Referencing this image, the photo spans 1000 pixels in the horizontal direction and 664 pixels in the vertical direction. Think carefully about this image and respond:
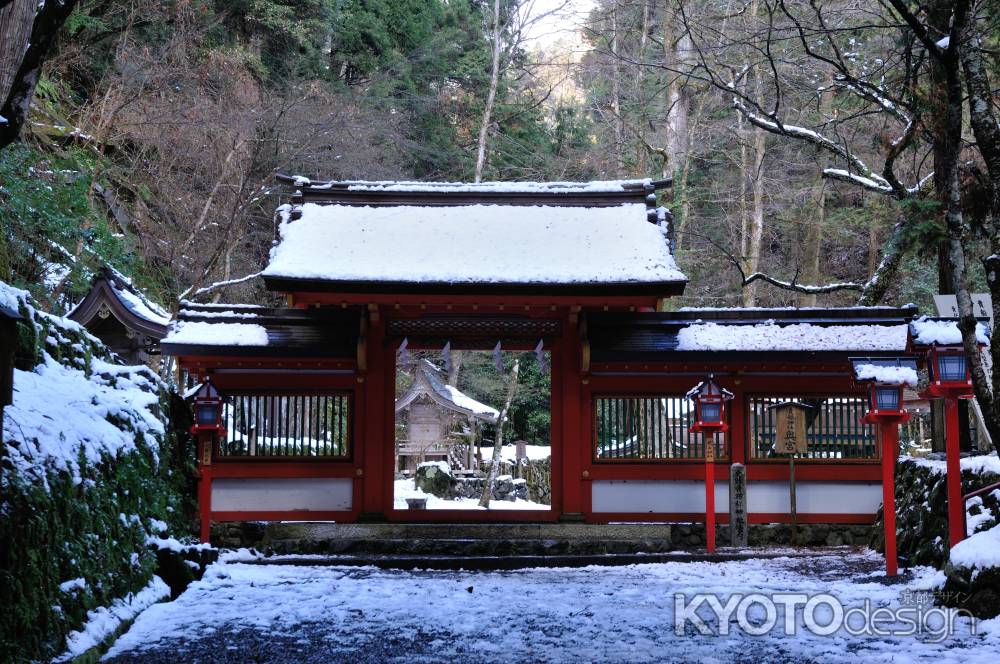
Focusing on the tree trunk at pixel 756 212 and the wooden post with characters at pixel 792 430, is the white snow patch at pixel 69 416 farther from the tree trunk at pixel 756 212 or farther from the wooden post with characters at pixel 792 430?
the tree trunk at pixel 756 212

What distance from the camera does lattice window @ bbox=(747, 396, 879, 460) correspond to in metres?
13.1

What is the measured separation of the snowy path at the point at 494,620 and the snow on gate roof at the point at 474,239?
3843 mm

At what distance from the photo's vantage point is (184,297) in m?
17.6

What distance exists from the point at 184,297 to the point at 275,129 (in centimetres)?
525

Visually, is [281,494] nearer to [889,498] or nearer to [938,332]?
[889,498]

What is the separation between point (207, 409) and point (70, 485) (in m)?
5.04

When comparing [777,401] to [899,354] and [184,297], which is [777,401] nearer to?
[899,354]

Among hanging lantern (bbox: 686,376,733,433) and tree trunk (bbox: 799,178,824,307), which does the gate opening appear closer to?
tree trunk (bbox: 799,178,824,307)

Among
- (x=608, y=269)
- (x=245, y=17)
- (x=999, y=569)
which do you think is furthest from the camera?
(x=245, y=17)

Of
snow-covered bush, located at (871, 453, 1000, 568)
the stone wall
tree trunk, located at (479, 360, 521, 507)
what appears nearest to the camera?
snow-covered bush, located at (871, 453, 1000, 568)

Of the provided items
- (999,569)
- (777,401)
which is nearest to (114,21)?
(777,401)

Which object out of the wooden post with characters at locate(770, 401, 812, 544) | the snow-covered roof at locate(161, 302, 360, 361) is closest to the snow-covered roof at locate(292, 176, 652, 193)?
the snow-covered roof at locate(161, 302, 360, 361)

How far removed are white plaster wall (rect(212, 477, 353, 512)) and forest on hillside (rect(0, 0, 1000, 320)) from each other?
15.3 feet

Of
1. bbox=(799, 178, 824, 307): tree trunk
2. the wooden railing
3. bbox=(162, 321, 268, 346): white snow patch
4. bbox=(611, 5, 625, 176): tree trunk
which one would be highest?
bbox=(611, 5, 625, 176): tree trunk
